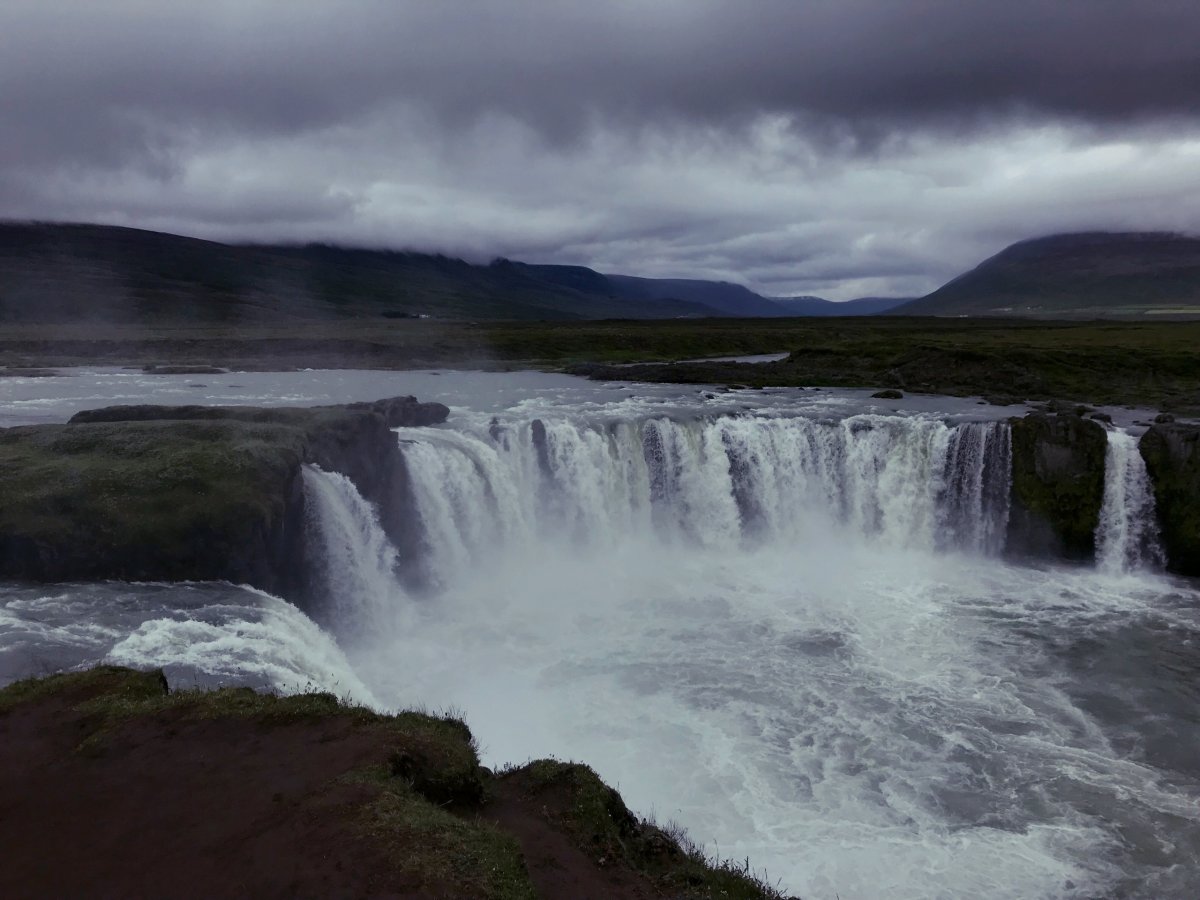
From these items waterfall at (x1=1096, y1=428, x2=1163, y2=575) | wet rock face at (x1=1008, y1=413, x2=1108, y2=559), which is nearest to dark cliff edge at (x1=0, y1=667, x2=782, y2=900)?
wet rock face at (x1=1008, y1=413, x2=1108, y2=559)

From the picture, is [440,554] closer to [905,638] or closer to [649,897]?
[905,638]

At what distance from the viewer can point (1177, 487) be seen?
104ft

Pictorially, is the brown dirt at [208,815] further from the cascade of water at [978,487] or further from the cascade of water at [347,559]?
the cascade of water at [978,487]

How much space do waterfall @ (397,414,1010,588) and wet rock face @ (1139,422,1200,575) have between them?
567cm

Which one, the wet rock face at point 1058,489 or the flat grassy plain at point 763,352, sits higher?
the flat grassy plain at point 763,352

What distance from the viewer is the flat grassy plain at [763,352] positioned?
178 feet

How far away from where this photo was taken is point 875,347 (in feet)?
242

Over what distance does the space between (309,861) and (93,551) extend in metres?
15.5

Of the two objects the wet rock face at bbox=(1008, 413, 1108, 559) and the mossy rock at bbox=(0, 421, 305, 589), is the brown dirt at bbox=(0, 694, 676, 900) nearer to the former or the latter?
the mossy rock at bbox=(0, 421, 305, 589)

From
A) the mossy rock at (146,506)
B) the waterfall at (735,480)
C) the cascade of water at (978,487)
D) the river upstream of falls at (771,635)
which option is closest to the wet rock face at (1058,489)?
the cascade of water at (978,487)

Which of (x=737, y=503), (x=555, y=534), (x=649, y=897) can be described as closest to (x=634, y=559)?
(x=555, y=534)

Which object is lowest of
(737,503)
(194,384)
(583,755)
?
(583,755)

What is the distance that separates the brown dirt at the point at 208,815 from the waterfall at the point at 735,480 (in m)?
21.0

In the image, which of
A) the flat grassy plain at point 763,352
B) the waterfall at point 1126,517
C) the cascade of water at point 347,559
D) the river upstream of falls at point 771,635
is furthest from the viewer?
the flat grassy plain at point 763,352
